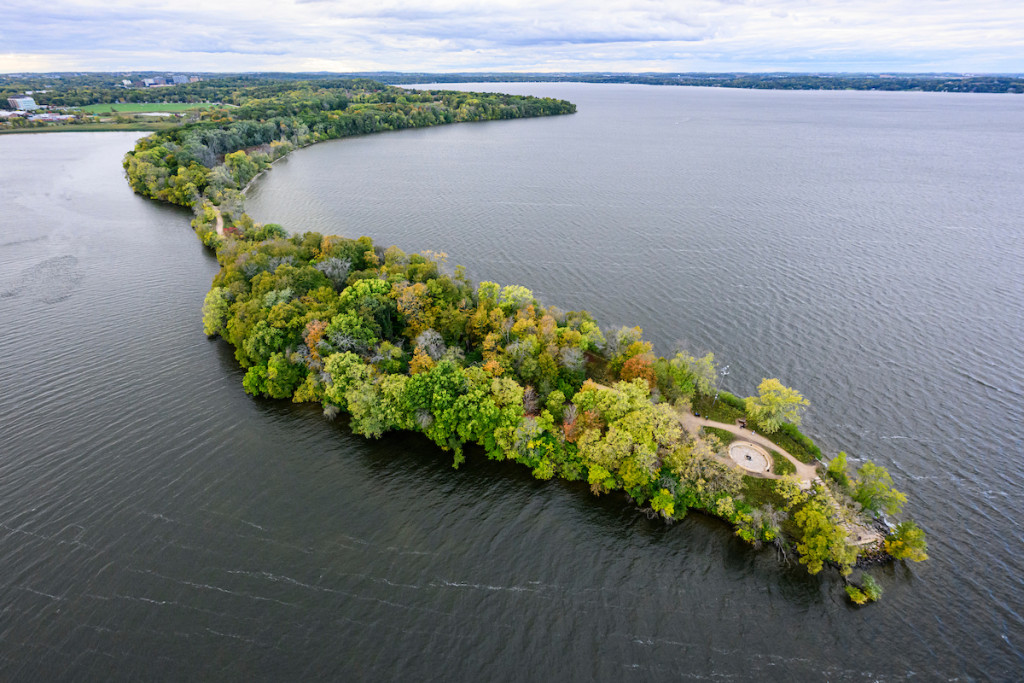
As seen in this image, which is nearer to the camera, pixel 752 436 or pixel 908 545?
pixel 908 545

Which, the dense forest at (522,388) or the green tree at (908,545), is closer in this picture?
the green tree at (908,545)

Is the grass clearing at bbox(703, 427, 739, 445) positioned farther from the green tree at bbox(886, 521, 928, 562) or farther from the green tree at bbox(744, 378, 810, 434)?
the green tree at bbox(886, 521, 928, 562)

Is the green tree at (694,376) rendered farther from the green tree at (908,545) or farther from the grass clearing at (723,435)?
the green tree at (908,545)

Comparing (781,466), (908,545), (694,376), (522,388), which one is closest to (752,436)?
(781,466)

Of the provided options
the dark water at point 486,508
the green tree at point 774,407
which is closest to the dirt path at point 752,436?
the green tree at point 774,407

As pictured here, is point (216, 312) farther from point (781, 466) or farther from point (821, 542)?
point (821, 542)

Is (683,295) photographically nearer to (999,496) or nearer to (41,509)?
(999,496)

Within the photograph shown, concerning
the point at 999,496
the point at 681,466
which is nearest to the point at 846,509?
the point at 681,466
